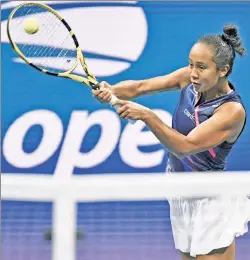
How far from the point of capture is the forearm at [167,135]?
3.69 meters

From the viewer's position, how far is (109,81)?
19.6ft

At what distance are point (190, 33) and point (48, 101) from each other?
0.91 meters

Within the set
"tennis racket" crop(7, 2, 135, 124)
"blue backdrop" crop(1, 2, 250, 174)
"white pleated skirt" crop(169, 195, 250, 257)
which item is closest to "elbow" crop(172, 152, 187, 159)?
"white pleated skirt" crop(169, 195, 250, 257)

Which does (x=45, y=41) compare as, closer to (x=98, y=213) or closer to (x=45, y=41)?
(x=45, y=41)

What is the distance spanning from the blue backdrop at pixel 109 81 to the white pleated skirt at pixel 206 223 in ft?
6.39

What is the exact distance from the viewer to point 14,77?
593 cm

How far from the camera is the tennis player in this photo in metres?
3.76

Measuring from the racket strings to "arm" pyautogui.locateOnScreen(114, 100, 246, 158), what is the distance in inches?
71.2

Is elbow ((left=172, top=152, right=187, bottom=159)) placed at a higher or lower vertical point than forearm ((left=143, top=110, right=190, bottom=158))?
lower

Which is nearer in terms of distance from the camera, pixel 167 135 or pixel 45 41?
pixel 167 135

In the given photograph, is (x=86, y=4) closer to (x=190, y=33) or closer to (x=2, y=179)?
(x=190, y=33)

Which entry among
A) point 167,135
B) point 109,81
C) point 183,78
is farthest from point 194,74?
point 109,81

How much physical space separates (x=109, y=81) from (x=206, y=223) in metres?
2.21

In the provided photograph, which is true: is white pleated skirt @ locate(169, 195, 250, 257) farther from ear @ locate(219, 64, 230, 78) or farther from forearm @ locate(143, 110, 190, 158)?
ear @ locate(219, 64, 230, 78)
